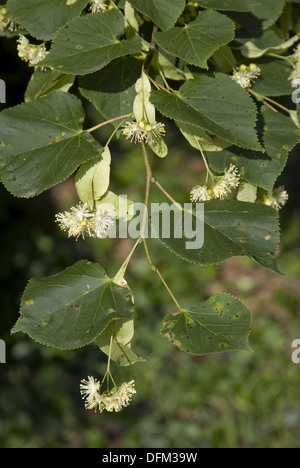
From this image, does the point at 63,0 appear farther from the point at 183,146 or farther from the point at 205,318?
the point at 183,146

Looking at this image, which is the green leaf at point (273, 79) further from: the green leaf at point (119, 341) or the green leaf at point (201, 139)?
the green leaf at point (119, 341)

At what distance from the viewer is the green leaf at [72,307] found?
2.84 feet

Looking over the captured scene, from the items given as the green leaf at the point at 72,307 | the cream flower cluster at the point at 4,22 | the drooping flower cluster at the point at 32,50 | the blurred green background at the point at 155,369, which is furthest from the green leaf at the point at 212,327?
the blurred green background at the point at 155,369

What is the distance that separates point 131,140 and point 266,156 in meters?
0.27

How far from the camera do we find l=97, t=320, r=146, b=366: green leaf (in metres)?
0.94

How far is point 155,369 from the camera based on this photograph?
2.58m

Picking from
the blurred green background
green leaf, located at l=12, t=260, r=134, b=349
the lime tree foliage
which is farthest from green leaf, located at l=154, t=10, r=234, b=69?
the blurred green background

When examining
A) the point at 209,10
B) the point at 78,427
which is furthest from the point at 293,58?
the point at 78,427

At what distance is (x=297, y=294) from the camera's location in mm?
2945

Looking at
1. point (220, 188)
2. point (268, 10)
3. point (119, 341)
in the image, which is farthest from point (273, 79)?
point (119, 341)

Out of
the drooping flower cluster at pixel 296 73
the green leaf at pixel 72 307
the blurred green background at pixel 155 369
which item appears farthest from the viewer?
the blurred green background at pixel 155 369

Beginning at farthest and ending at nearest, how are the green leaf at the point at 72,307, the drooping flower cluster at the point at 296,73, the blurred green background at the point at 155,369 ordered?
1. the blurred green background at the point at 155,369
2. the drooping flower cluster at the point at 296,73
3. the green leaf at the point at 72,307

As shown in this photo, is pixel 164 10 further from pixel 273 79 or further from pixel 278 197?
pixel 278 197

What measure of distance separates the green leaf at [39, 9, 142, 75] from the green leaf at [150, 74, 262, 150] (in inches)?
4.0
